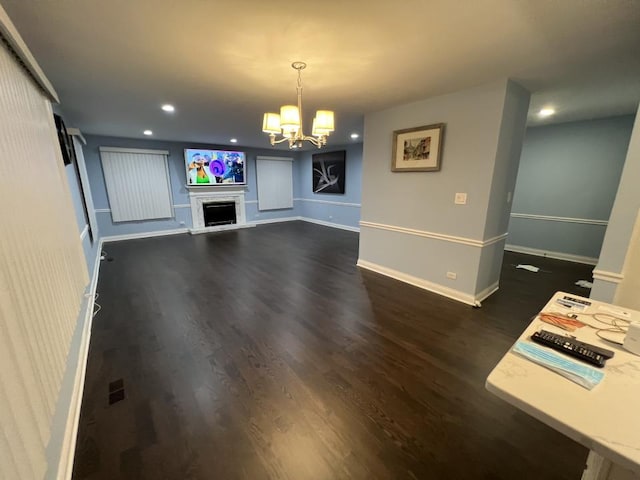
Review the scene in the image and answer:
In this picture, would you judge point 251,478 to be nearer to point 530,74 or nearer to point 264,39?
point 264,39

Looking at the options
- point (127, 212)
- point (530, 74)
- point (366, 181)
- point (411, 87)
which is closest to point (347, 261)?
point (366, 181)

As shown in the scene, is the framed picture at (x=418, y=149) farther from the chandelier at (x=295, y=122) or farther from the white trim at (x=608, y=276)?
the white trim at (x=608, y=276)

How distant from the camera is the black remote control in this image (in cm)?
88

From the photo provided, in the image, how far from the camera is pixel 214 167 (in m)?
6.85

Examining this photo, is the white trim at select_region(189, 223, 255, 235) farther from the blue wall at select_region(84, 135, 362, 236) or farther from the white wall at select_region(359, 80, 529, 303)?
the white wall at select_region(359, 80, 529, 303)

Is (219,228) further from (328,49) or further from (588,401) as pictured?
(588,401)

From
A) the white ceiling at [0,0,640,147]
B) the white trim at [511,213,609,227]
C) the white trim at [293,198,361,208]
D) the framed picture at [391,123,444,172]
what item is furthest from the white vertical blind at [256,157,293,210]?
the white trim at [511,213,609,227]

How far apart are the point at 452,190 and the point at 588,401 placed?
253cm

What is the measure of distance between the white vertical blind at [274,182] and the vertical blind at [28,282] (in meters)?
5.95

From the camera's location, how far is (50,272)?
56.1 inches

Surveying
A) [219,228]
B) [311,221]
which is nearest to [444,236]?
[311,221]

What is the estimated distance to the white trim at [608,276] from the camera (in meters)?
1.68

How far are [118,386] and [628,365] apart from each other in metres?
2.72

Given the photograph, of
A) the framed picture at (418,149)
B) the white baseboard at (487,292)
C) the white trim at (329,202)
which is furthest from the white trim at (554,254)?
the white trim at (329,202)
